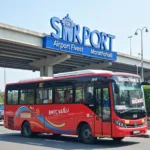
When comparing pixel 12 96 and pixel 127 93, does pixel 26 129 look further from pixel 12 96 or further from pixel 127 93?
pixel 127 93

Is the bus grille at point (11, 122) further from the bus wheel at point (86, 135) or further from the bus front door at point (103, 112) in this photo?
the bus front door at point (103, 112)

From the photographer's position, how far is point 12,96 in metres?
20.1

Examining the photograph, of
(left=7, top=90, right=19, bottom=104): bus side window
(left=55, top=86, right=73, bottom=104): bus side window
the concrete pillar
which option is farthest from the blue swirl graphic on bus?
the concrete pillar

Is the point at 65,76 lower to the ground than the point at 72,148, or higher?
higher

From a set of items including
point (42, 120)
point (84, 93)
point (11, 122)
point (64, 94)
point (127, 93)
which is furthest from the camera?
point (11, 122)

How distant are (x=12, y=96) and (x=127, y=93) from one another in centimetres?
810

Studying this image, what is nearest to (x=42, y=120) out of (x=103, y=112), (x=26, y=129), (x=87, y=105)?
(x=26, y=129)

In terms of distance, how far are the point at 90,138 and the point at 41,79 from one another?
15.2ft

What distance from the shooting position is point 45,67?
40.5m

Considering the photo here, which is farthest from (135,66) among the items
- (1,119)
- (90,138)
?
(90,138)

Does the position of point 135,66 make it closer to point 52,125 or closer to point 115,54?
point 115,54

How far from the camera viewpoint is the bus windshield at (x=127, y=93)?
546 inches

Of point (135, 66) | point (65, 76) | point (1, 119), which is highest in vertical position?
point (135, 66)

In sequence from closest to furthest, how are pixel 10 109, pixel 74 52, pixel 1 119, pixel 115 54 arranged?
1. pixel 10 109
2. pixel 1 119
3. pixel 74 52
4. pixel 115 54
